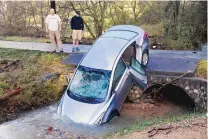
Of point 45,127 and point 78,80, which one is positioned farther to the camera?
point 78,80

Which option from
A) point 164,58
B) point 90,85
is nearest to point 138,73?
point 90,85

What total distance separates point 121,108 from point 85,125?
2.22 meters

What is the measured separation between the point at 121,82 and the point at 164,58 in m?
3.84

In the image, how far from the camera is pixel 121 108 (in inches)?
505

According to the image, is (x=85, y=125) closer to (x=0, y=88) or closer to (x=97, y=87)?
(x=97, y=87)

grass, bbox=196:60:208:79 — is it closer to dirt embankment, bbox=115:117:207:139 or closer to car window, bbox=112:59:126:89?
car window, bbox=112:59:126:89

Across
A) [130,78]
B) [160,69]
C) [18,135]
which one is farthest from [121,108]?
[18,135]

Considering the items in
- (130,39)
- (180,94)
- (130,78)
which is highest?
(130,39)

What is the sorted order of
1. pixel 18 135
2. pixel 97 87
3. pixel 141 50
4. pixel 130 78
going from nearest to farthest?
pixel 18 135, pixel 97 87, pixel 130 78, pixel 141 50

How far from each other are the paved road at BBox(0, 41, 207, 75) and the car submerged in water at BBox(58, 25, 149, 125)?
1005mm

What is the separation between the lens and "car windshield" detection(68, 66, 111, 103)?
11.6 m

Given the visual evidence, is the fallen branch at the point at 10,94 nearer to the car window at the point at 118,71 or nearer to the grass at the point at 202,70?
the car window at the point at 118,71

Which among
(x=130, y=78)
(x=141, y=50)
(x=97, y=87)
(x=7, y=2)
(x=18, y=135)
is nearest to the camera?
(x=18, y=135)

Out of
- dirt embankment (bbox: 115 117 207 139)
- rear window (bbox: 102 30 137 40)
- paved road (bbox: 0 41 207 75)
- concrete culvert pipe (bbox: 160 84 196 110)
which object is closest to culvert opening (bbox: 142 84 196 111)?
concrete culvert pipe (bbox: 160 84 196 110)
